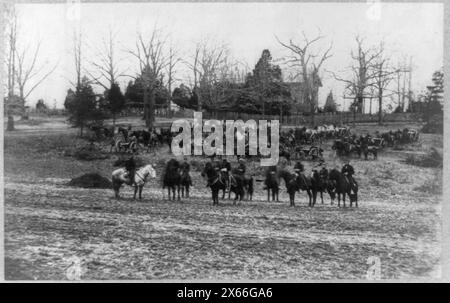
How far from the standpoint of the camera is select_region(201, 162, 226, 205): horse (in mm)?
7539

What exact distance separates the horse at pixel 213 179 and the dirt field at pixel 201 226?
15 cm

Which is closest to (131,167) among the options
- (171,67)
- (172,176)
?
(172,176)

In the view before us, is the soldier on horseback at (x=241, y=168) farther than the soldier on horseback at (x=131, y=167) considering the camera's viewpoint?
No

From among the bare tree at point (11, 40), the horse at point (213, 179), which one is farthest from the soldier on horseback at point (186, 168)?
the bare tree at point (11, 40)

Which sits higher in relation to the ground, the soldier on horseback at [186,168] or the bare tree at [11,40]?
the bare tree at [11,40]

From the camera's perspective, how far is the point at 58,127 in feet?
25.6

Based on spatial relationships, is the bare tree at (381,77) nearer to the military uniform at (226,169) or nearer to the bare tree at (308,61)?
the bare tree at (308,61)

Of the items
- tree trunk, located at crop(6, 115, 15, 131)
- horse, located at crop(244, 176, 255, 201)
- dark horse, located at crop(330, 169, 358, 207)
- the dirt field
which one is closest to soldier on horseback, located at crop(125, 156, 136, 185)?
the dirt field

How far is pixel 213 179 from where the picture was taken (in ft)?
24.8

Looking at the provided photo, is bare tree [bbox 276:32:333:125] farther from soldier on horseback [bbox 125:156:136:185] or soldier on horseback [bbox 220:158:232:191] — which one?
soldier on horseback [bbox 125:156:136:185]

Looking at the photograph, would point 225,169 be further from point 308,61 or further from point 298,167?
point 308,61

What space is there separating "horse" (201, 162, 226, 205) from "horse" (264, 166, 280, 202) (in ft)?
2.53

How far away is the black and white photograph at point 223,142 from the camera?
6965 mm
